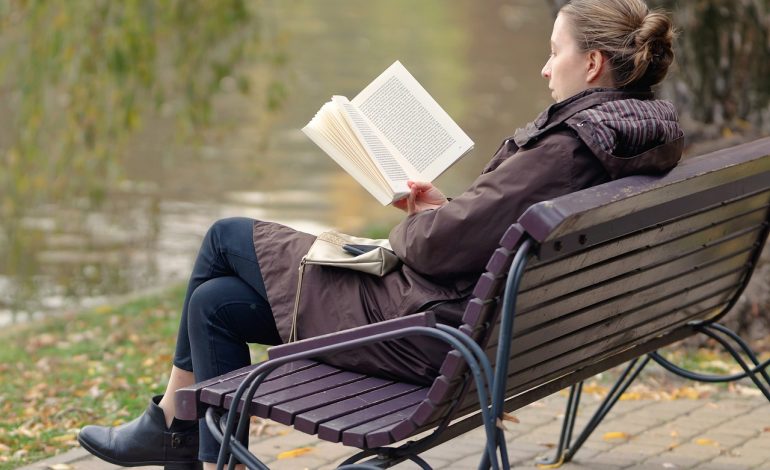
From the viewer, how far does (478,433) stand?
14.5 ft

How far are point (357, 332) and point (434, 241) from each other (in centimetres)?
32

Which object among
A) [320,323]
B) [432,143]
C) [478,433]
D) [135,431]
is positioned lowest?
[478,433]

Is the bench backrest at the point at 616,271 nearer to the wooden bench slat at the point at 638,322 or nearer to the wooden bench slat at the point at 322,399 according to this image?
the wooden bench slat at the point at 638,322

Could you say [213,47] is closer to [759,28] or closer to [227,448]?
[759,28]

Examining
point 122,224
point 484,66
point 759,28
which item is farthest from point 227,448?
point 484,66

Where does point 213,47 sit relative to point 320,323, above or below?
above

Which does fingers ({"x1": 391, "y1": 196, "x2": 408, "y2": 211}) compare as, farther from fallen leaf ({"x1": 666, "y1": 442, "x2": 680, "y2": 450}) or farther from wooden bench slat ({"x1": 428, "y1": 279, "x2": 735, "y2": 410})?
fallen leaf ({"x1": 666, "y1": 442, "x2": 680, "y2": 450})

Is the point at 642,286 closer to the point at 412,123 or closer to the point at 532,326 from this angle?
the point at 532,326

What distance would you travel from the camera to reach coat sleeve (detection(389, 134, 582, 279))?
2.92 metres

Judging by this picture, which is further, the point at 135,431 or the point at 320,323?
the point at 135,431

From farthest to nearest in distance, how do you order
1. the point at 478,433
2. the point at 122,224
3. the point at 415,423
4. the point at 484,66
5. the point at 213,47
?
the point at 484,66, the point at 122,224, the point at 213,47, the point at 478,433, the point at 415,423

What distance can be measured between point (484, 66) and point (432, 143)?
15.2 m

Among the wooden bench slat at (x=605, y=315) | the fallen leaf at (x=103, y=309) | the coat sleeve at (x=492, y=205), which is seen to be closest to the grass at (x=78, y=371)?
the fallen leaf at (x=103, y=309)

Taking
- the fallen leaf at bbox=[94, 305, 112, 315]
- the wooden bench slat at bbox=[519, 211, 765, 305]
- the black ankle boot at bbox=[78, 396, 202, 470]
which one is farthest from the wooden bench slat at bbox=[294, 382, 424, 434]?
the fallen leaf at bbox=[94, 305, 112, 315]
